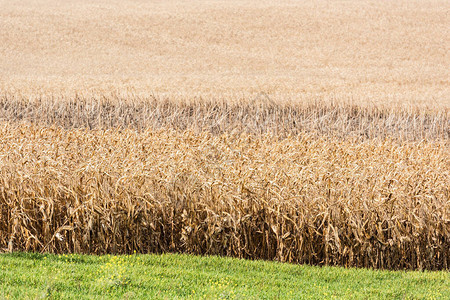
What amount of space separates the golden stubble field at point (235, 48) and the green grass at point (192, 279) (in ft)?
39.2

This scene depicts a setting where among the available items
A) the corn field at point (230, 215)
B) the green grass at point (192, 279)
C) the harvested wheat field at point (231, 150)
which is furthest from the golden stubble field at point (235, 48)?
the green grass at point (192, 279)

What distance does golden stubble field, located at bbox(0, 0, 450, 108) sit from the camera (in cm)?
2547

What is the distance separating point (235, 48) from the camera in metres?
39.8

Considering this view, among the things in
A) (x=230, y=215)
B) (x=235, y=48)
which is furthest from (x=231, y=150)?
(x=235, y=48)

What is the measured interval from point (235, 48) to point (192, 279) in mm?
35318

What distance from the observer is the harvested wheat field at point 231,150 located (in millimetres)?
6793

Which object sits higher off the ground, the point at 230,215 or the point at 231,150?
the point at 231,150

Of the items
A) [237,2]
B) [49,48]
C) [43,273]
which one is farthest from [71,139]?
[237,2]

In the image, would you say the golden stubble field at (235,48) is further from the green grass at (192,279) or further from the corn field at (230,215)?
the green grass at (192,279)

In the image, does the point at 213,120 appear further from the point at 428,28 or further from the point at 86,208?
the point at 428,28

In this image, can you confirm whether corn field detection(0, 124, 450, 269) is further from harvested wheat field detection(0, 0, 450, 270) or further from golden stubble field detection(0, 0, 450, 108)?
golden stubble field detection(0, 0, 450, 108)

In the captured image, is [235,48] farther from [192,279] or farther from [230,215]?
[192,279]

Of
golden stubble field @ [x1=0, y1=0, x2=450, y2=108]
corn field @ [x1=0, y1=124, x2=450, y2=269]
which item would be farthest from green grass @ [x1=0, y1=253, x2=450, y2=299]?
golden stubble field @ [x1=0, y1=0, x2=450, y2=108]

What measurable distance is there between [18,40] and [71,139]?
32.3m
